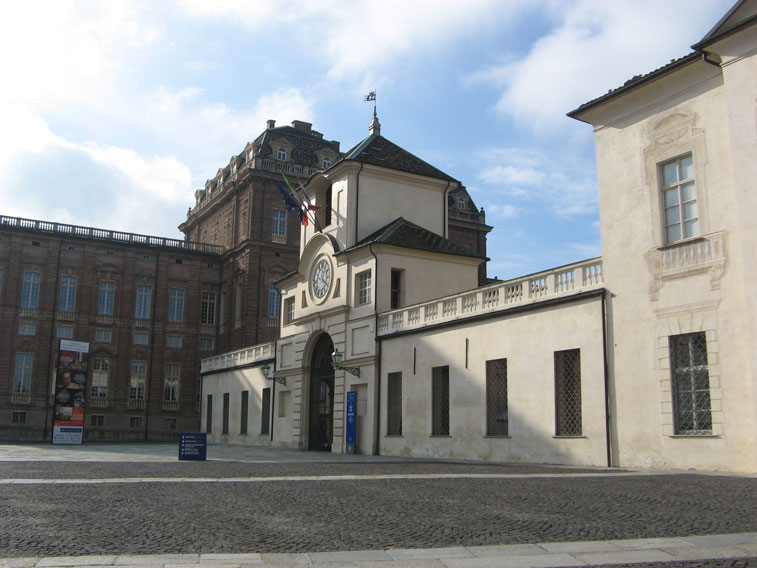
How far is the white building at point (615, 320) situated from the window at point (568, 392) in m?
0.04

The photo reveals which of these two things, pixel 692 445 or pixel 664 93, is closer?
pixel 692 445

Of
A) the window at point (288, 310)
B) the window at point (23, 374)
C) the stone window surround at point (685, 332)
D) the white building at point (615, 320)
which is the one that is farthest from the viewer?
the window at point (23, 374)

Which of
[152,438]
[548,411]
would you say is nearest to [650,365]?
[548,411]

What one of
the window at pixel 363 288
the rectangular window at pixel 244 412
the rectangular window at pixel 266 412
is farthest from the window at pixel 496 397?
the rectangular window at pixel 244 412

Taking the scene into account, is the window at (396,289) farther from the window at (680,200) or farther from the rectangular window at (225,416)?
the rectangular window at (225,416)

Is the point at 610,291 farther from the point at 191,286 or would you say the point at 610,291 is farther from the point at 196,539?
the point at 191,286

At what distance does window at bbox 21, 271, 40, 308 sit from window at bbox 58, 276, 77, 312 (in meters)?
1.61

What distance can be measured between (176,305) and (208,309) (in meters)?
2.57

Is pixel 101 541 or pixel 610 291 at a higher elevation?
pixel 610 291

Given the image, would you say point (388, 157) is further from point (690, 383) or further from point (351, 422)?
point (690, 383)

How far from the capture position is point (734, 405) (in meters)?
15.5

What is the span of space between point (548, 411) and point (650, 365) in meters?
3.60

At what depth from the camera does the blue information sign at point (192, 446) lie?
22.0 metres

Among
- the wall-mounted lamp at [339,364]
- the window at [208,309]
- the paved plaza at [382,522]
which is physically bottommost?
the paved plaza at [382,522]
